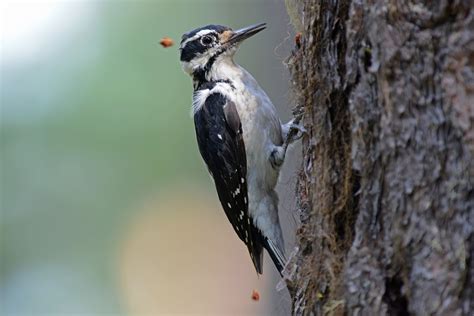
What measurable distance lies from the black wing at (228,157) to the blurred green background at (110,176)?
8.49 feet

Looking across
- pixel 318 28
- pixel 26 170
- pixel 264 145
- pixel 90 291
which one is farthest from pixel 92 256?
pixel 318 28

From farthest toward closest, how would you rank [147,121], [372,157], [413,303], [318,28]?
[147,121]
[318,28]
[372,157]
[413,303]

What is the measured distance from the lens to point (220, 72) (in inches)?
167

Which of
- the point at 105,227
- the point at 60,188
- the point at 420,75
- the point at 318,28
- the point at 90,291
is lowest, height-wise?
the point at 90,291

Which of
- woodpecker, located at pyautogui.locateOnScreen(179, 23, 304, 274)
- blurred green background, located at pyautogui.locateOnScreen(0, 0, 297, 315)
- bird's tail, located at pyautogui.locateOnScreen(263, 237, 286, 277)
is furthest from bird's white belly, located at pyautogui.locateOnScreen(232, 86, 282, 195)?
blurred green background, located at pyautogui.locateOnScreen(0, 0, 297, 315)

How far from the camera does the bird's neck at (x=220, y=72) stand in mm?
4219

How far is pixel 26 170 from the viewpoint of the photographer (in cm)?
810

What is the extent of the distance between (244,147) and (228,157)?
11 cm

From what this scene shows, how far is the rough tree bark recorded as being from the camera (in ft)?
6.96

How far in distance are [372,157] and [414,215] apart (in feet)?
0.77

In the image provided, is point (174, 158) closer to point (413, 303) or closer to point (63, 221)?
point (63, 221)

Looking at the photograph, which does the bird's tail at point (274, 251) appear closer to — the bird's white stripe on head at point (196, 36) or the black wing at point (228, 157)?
the black wing at point (228, 157)

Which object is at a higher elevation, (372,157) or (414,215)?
(372,157)

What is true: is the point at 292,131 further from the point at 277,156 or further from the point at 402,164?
the point at 402,164
